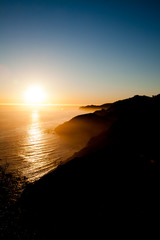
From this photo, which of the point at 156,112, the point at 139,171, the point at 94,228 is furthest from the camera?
the point at 156,112

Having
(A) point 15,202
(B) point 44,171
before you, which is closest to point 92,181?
(A) point 15,202

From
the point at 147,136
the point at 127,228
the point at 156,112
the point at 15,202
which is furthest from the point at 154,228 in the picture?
the point at 156,112

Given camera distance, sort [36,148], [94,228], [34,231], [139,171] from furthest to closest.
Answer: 1. [36,148]
2. [139,171]
3. [34,231]
4. [94,228]

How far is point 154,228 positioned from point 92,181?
6.54 m

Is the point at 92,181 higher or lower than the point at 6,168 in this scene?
higher

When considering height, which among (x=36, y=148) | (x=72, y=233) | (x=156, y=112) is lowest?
(x=36, y=148)

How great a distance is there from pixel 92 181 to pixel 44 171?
1460cm

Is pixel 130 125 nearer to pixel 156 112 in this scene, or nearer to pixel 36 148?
pixel 156 112

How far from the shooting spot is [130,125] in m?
28.8

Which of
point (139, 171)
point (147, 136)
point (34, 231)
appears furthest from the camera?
point (147, 136)

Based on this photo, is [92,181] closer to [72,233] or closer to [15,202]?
[72,233]

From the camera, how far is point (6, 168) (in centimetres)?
2484

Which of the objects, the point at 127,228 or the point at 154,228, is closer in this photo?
the point at 154,228

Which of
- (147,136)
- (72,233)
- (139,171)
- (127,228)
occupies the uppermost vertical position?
(147,136)
